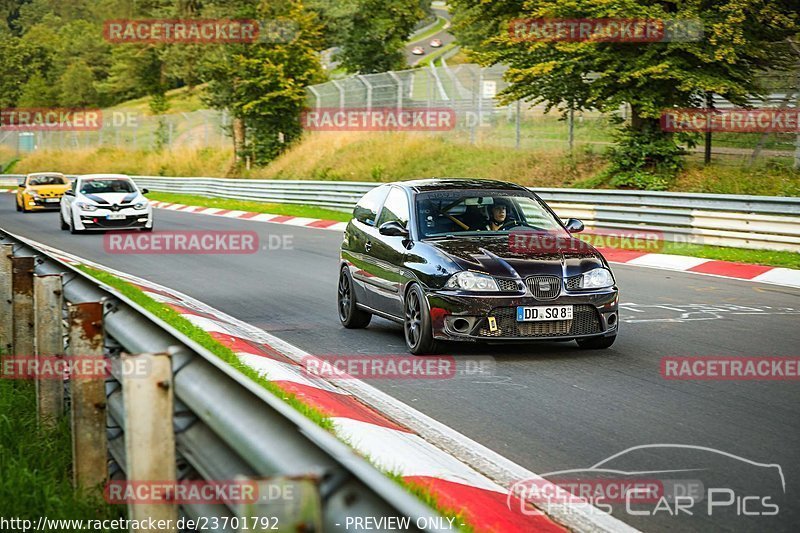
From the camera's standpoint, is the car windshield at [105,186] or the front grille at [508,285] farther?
the car windshield at [105,186]

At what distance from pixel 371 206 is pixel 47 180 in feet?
95.4

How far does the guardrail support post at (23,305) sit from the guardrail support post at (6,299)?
23.9 inches

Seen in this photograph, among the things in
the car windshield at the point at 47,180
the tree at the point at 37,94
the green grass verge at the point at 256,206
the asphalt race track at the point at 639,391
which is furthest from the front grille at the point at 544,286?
the tree at the point at 37,94

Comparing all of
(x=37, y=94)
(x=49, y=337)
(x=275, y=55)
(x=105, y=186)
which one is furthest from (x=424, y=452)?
(x=37, y=94)

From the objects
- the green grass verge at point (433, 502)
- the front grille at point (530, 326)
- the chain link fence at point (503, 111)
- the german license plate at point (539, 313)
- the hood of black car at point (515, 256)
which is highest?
the chain link fence at point (503, 111)

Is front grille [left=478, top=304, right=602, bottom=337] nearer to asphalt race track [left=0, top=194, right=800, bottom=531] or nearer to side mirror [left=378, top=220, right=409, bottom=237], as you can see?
asphalt race track [left=0, top=194, right=800, bottom=531]

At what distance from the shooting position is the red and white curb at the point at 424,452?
17.3ft

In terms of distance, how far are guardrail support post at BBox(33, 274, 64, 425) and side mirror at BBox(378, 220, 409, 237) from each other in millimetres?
4702

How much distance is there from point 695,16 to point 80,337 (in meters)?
18.9

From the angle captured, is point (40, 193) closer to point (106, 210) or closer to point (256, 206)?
point (256, 206)

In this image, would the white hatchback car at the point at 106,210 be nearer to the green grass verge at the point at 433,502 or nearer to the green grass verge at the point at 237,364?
the green grass verge at the point at 237,364

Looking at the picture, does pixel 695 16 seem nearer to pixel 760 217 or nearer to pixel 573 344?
pixel 760 217

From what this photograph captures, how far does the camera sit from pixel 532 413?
7.56 m

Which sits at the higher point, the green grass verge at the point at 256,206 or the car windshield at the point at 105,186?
the car windshield at the point at 105,186
